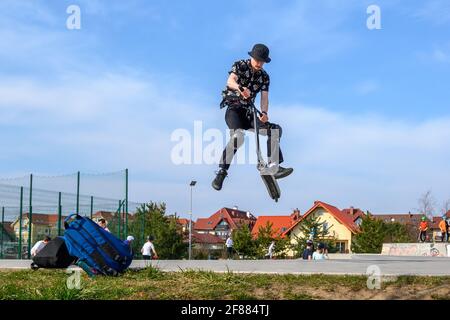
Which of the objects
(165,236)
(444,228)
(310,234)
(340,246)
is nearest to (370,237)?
(310,234)

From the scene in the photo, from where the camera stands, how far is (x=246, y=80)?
8.23 metres

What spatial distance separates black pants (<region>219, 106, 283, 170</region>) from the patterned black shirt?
161 mm

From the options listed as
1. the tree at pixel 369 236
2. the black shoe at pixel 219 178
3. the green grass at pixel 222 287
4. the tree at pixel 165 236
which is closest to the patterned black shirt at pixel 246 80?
the black shoe at pixel 219 178

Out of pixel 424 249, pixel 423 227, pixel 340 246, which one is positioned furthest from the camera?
pixel 340 246

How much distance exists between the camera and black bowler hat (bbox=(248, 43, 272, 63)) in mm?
7958

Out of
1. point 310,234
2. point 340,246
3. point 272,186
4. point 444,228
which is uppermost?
point 272,186

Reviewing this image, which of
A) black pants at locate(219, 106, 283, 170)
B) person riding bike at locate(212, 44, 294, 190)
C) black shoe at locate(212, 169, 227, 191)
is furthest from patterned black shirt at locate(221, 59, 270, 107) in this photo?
black shoe at locate(212, 169, 227, 191)

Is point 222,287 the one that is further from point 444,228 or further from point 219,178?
point 444,228

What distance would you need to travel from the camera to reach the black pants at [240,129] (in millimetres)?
8133

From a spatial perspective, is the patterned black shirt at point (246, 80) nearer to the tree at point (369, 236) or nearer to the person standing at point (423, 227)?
the person standing at point (423, 227)

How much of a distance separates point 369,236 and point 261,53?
161 ft

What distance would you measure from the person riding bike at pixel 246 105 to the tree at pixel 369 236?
47.0m
